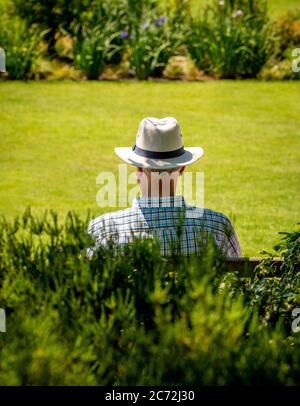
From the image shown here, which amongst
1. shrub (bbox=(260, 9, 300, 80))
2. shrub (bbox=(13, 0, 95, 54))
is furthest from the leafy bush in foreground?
shrub (bbox=(13, 0, 95, 54))

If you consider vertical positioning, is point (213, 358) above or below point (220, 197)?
above

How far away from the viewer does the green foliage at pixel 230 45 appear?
14.1 m

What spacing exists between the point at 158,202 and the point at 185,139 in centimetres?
618

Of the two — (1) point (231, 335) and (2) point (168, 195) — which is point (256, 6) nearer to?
(2) point (168, 195)

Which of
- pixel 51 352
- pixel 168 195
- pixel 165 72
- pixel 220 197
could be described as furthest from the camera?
pixel 165 72

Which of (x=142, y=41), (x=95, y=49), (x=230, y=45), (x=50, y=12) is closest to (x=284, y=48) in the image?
(x=230, y=45)

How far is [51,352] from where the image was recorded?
10.1 ft

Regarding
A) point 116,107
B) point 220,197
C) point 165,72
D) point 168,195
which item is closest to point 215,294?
point 168,195

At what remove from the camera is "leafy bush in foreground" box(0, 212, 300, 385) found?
10.3 ft

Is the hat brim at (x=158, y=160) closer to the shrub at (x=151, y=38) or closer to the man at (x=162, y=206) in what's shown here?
the man at (x=162, y=206)

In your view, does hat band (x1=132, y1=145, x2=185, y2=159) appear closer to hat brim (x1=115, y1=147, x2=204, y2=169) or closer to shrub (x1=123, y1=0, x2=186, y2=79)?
hat brim (x1=115, y1=147, x2=204, y2=169)

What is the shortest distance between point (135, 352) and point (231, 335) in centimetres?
36

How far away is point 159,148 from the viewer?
5.62 meters

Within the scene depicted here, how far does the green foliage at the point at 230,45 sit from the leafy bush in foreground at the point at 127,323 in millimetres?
10631
